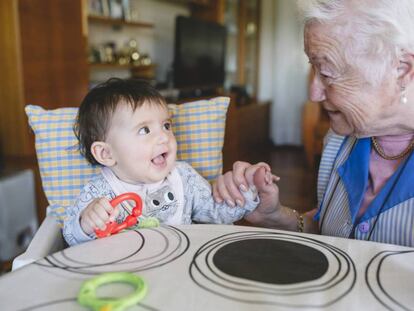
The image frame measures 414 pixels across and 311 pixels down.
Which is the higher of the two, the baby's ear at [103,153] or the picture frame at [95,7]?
the picture frame at [95,7]

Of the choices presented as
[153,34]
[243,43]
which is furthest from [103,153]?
[243,43]

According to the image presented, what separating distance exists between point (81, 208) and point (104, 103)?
10.9 inches

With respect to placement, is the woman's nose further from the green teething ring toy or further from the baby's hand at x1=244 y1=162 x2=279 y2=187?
the green teething ring toy

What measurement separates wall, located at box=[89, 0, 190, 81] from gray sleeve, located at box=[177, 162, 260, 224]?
2.46 meters

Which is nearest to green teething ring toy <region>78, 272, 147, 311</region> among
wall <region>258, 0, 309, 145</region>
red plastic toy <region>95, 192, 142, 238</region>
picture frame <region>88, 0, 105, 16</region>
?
red plastic toy <region>95, 192, 142, 238</region>

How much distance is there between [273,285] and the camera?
580 mm

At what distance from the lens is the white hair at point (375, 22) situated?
0.82 m

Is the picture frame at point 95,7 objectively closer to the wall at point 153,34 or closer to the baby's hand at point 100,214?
the wall at point 153,34

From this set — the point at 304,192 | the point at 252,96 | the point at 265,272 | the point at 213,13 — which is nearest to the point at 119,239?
the point at 265,272

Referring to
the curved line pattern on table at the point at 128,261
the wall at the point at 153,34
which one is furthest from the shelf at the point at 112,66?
the curved line pattern on table at the point at 128,261

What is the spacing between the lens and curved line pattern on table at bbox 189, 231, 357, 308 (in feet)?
1.80

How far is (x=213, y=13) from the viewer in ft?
15.5

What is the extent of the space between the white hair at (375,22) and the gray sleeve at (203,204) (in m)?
0.50

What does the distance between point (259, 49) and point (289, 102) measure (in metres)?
0.85
